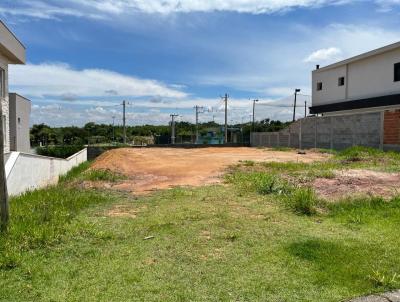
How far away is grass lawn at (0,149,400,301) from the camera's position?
4055 millimetres

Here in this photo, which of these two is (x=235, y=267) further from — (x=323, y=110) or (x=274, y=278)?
(x=323, y=110)

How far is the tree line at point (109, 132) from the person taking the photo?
197ft

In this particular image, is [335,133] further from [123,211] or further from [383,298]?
[383,298]

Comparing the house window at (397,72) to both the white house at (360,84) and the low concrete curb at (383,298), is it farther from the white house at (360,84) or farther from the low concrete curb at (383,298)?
the low concrete curb at (383,298)

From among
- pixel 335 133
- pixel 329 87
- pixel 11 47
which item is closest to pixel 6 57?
pixel 11 47

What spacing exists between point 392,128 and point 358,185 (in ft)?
48.9

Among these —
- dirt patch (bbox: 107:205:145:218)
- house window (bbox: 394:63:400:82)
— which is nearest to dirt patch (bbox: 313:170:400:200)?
dirt patch (bbox: 107:205:145:218)

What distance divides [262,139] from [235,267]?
39.4m

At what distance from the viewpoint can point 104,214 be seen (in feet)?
25.6

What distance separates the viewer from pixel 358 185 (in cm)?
1037

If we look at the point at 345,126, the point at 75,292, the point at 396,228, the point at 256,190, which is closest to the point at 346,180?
the point at 256,190

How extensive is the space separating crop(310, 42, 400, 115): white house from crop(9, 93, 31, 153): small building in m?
23.8

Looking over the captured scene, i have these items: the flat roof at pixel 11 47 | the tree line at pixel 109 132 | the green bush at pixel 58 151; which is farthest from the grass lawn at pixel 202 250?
the tree line at pixel 109 132

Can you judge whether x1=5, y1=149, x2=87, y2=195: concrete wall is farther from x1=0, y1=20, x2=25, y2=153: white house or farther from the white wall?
the white wall
